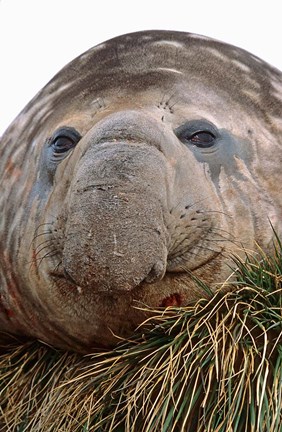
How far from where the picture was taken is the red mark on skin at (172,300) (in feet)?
8.80

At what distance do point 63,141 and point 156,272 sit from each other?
0.56 m

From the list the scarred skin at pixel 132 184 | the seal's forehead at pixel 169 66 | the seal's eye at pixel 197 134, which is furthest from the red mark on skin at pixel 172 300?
the seal's forehead at pixel 169 66

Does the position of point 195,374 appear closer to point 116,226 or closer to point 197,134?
point 116,226

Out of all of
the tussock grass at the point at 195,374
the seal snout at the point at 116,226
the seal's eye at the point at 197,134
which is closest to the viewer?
the seal snout at the point at 116,226

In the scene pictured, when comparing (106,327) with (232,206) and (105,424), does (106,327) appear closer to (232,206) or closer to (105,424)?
(105,424)

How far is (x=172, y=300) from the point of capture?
106 inches

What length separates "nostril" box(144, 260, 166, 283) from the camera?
2459 mm

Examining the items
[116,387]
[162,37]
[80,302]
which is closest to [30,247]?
[80,302]

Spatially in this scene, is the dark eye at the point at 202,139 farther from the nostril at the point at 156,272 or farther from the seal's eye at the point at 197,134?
the nostril at the point at 156,272

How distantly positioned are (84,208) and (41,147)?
0.60 metres

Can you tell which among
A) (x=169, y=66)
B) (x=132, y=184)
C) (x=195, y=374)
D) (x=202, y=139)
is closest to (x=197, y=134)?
(x=202, y=139)

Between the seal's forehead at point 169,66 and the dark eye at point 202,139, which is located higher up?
the seal's forehead at point 169,66

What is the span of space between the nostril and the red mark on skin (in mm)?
194

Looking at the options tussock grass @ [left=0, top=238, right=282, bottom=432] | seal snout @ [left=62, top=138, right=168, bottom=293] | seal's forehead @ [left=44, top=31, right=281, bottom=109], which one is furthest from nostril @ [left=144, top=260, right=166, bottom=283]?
seal's forehead @ [left=44, top=31, right=281, bottom=109]
